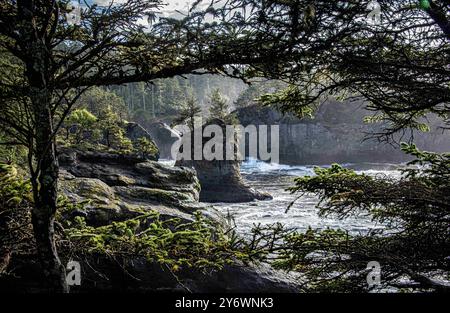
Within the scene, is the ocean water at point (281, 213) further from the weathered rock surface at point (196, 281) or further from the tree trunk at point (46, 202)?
the tree trunk at point (46, 202)

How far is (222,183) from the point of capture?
32.5 metres

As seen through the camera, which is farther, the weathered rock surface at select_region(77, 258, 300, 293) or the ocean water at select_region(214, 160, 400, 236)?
the ocean water at select_region(214, 160, 400, 236)

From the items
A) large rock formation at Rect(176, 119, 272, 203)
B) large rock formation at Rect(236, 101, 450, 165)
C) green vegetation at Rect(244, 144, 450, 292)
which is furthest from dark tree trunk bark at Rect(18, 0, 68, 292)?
large rock formation at Rect(236, 101, 450, 165)

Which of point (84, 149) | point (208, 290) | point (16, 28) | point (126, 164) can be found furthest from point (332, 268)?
point (84, 149)

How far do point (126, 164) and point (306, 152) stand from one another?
2002 inches

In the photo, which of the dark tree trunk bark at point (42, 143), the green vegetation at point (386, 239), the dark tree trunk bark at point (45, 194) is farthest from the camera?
the green vegetation at point (386, 239)

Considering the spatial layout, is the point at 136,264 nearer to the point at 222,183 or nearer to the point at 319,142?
the point at 222,183

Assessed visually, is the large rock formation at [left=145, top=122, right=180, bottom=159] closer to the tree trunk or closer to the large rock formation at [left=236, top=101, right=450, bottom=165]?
the large rock formation at [left=236, top=101, right=450, bottom=165]

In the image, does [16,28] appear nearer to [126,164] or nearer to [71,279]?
[71,279]

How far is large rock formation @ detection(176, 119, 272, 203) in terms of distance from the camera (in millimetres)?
30766

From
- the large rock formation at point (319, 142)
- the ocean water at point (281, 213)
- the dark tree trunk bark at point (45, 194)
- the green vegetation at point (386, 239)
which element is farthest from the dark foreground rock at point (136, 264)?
the large rock formation at point (319, 142)

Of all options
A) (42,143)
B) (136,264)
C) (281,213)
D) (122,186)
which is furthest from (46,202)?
(281,213)

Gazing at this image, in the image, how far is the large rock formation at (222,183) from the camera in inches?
1211

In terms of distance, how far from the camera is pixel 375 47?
416cm
